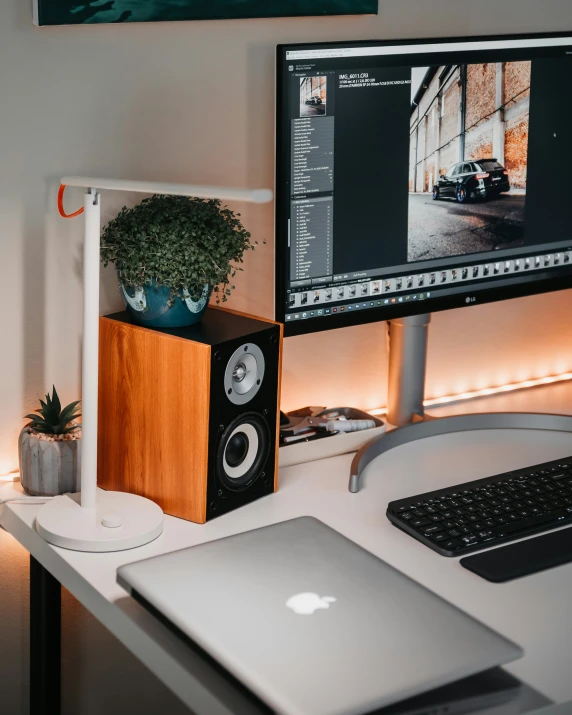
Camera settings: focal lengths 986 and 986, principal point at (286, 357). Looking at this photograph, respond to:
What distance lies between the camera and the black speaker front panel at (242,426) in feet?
3.99

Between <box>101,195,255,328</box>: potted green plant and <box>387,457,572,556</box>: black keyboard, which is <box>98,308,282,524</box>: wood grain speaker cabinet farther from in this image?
<box>387,457,572,556</box>: black keyboard

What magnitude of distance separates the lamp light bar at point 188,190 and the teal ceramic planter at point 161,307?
171 millimetres

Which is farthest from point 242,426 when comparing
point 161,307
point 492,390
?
point 492,390

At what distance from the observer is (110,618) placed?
1.06 m

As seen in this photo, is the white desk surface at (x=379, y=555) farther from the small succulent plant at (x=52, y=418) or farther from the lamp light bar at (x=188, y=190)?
the lamp light bar at (x=188, y=190)

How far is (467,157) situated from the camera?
4.76 ft

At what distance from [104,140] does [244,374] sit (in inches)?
15.0

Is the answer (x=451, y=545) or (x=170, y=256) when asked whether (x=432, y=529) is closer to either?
(x=451, y=545)

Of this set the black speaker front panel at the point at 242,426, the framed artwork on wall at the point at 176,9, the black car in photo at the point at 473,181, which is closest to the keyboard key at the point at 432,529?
the black speaker front panel at the point at 242,426

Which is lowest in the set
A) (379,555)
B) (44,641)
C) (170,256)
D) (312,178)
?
(44,641)

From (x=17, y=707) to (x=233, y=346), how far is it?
698 mm

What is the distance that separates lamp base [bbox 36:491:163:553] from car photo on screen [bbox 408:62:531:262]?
1.77 ft

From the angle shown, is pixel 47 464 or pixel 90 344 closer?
pixel 90 344

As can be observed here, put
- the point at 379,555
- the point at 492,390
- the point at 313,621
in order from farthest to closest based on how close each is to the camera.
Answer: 1. the point at 492,390
2. the point at 379,555
3. the point at 313,621
